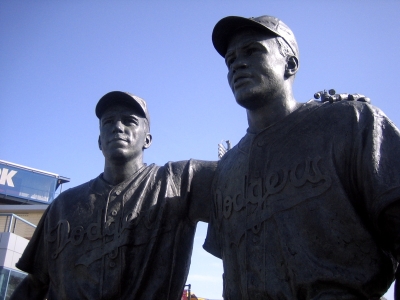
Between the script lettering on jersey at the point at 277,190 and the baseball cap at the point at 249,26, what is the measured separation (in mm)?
1049

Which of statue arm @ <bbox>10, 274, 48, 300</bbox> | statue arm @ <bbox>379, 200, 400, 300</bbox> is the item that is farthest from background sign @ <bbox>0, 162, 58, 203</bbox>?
statue arm @ <bbox>379, 200, 400, 300</bbox>

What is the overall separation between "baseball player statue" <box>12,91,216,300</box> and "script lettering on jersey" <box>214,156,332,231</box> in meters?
0.77

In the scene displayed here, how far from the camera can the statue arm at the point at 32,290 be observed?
4.37 m

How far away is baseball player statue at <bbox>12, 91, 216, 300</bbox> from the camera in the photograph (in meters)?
3.87

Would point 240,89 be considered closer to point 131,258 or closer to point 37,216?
point 131,258

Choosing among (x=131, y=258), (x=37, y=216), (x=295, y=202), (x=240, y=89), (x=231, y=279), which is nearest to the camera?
(x=295, y=202)

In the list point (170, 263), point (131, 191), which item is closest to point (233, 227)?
point (170, 263)

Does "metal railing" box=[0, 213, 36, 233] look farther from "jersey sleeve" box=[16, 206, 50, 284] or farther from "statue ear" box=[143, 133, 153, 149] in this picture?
"statue ear" box=[143, 133, 153, 149]

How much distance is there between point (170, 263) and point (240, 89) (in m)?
1.49

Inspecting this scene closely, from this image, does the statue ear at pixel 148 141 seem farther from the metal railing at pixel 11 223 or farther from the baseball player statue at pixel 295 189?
the metal railing at pixel 11 223

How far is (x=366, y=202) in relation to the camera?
2820 mm

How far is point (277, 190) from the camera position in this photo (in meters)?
3.07

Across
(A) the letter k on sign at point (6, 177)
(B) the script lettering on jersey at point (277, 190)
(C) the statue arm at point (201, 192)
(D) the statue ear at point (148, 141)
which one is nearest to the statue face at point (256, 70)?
(B) the script lettering on jersey at point (277, 190)

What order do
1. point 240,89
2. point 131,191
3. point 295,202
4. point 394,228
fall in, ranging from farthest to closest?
point 131,191 → point 240,89 → point 295,202 → point 394,228
